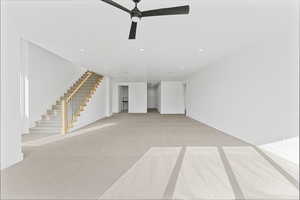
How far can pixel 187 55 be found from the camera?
18.5 ft

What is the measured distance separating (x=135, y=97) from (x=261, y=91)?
10.3m

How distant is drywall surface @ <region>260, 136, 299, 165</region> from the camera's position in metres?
2.99

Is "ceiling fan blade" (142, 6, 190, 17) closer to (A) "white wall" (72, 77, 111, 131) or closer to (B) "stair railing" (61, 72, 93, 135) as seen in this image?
(B) "stair railing" (61, 72, 93, 135)

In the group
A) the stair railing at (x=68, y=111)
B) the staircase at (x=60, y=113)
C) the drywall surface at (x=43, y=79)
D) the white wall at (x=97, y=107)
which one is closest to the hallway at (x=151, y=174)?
the stair railing at (x=68, y=111)

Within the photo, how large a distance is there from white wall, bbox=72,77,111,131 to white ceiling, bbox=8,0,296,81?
2.90m

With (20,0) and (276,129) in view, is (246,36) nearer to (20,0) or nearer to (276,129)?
(276,129)

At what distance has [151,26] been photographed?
3412 mm

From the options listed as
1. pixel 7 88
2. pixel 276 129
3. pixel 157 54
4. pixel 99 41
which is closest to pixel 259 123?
pixel 276 129

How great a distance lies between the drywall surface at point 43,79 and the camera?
19.9 feet

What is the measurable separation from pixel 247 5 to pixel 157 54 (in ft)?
10.3

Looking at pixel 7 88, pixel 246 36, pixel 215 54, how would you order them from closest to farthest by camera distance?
pixel 7 88 → pixel 246 36 → pixel 215 54

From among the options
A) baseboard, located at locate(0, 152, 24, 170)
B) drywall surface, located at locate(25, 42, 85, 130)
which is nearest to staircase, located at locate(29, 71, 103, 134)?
drywall surface, located at locate(25, 42, 85, 130)

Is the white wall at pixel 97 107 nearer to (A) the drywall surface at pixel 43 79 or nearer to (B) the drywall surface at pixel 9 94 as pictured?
(A) the drywall surface at pixel 43 79

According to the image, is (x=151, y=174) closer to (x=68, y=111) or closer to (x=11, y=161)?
(x=11, y=161)
